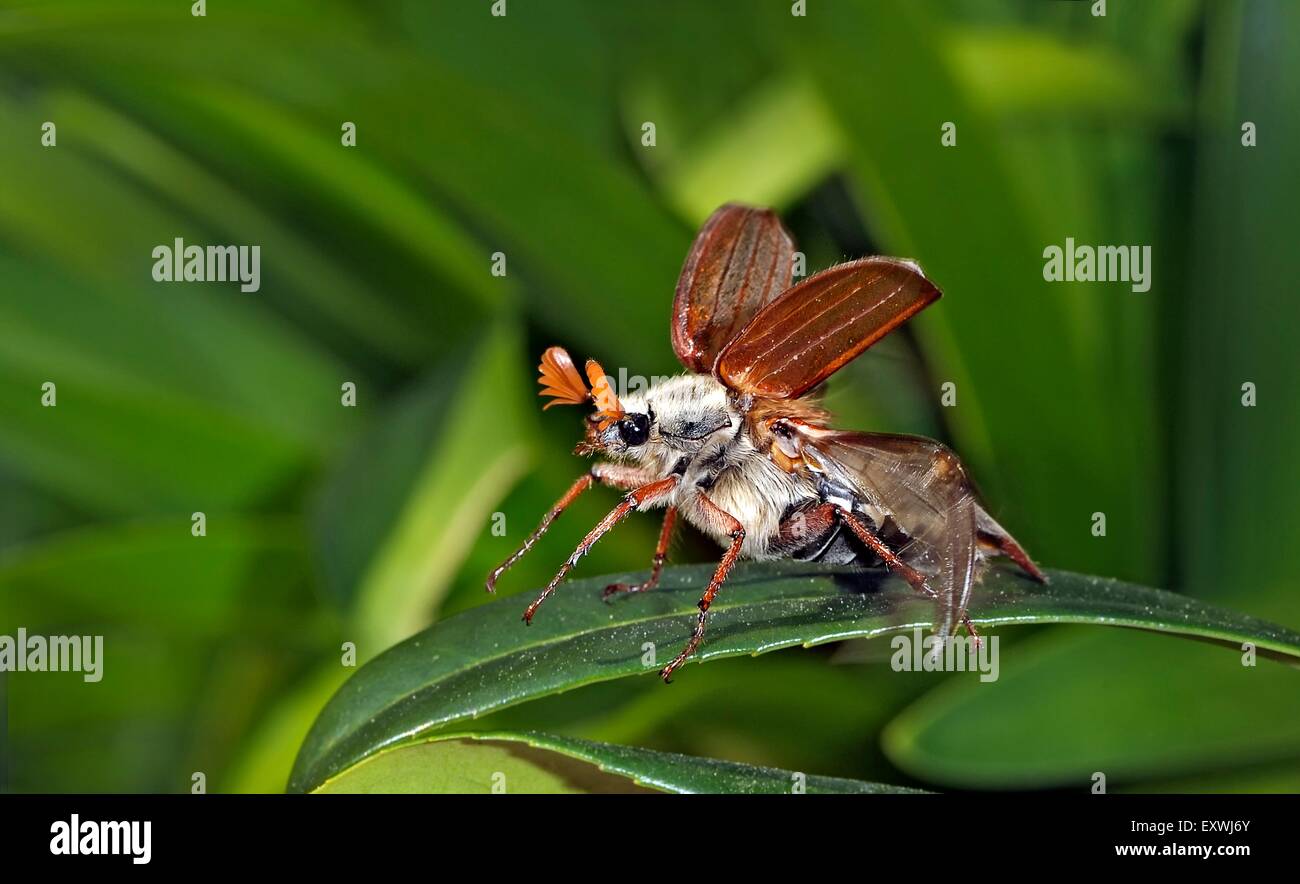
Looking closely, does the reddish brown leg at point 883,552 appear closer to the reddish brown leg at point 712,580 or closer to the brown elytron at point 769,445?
the brown elytron at point 769,445

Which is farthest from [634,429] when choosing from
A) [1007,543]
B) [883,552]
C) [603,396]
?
[1007,543]

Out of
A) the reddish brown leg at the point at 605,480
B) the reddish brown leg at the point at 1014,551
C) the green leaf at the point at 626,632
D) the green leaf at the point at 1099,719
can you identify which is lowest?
the green leaf at the point at 1099,719

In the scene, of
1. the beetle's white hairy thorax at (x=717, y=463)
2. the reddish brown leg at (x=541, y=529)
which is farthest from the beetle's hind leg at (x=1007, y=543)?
the reddish brown leg at (x=541, y=529)

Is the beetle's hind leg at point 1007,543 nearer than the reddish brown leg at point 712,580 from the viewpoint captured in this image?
No

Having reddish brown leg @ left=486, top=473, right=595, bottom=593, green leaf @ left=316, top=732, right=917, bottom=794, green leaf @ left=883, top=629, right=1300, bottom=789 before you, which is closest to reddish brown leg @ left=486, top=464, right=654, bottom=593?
reddish brown leg @ left=486, top=473, right=595, bottom=593

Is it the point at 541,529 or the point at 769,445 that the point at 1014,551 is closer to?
the point at 769,445

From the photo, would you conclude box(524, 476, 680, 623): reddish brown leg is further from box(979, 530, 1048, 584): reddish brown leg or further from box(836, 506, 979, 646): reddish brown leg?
box(979, 530, 1048, 584): reddish brown leg
